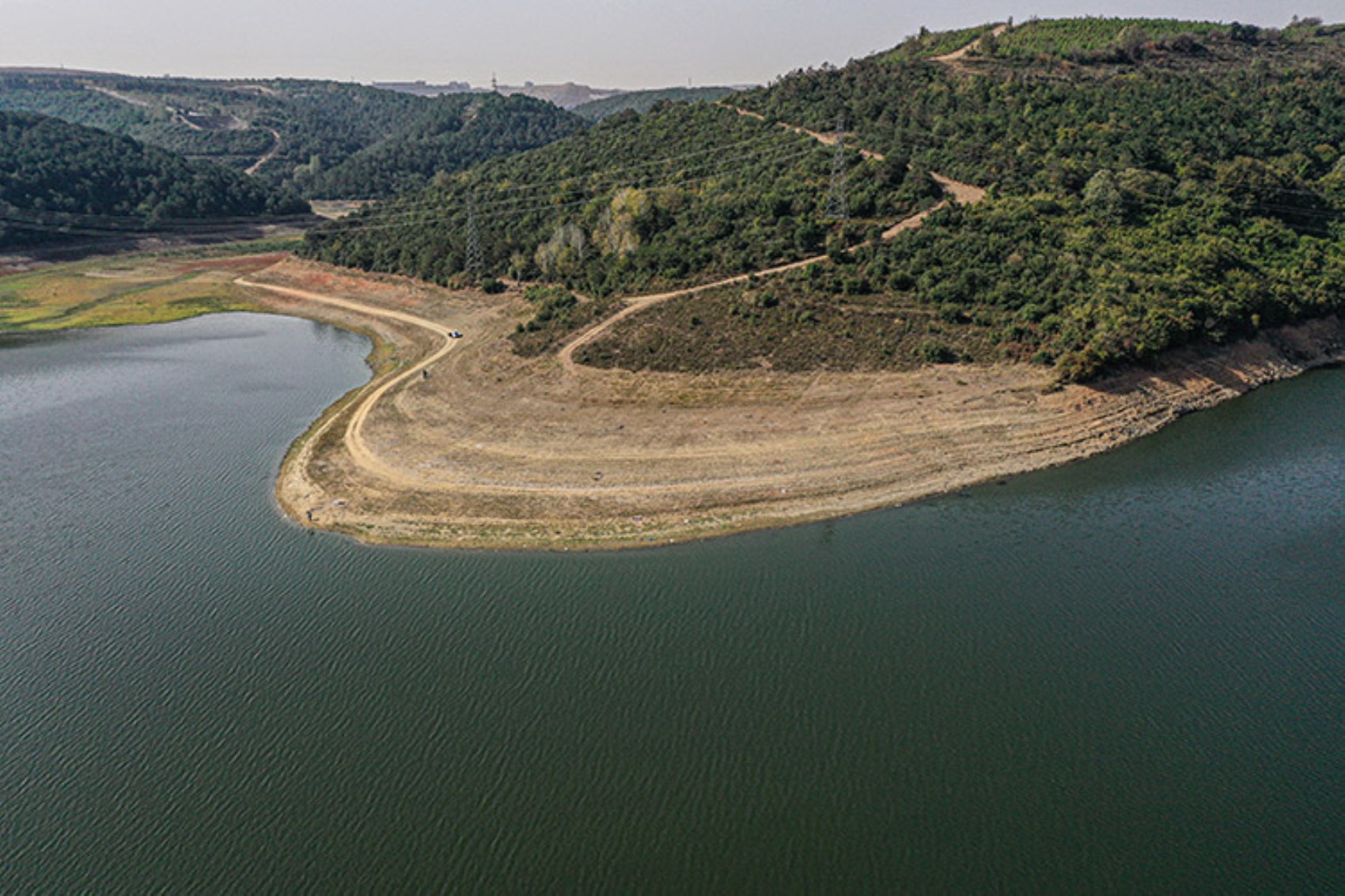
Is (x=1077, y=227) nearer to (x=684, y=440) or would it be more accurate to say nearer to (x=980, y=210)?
(x=980, y=210)

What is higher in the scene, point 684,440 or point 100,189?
point 100,189

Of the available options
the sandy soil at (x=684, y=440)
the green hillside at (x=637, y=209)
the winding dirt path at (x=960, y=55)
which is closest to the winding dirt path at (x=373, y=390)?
the sandy soil at (x=684, y=440)

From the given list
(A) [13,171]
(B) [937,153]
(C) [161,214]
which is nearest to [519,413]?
(B) [937,153]

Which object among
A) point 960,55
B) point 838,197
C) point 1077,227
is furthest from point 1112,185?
point 960,55

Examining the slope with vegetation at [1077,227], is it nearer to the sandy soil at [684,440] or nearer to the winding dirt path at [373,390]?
the sandy soil at [684,440]

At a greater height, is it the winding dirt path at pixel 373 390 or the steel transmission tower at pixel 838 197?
the steel transmission tower at pixel 838 197

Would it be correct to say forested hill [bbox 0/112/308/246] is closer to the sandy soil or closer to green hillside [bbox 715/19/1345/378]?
the sandy soil
